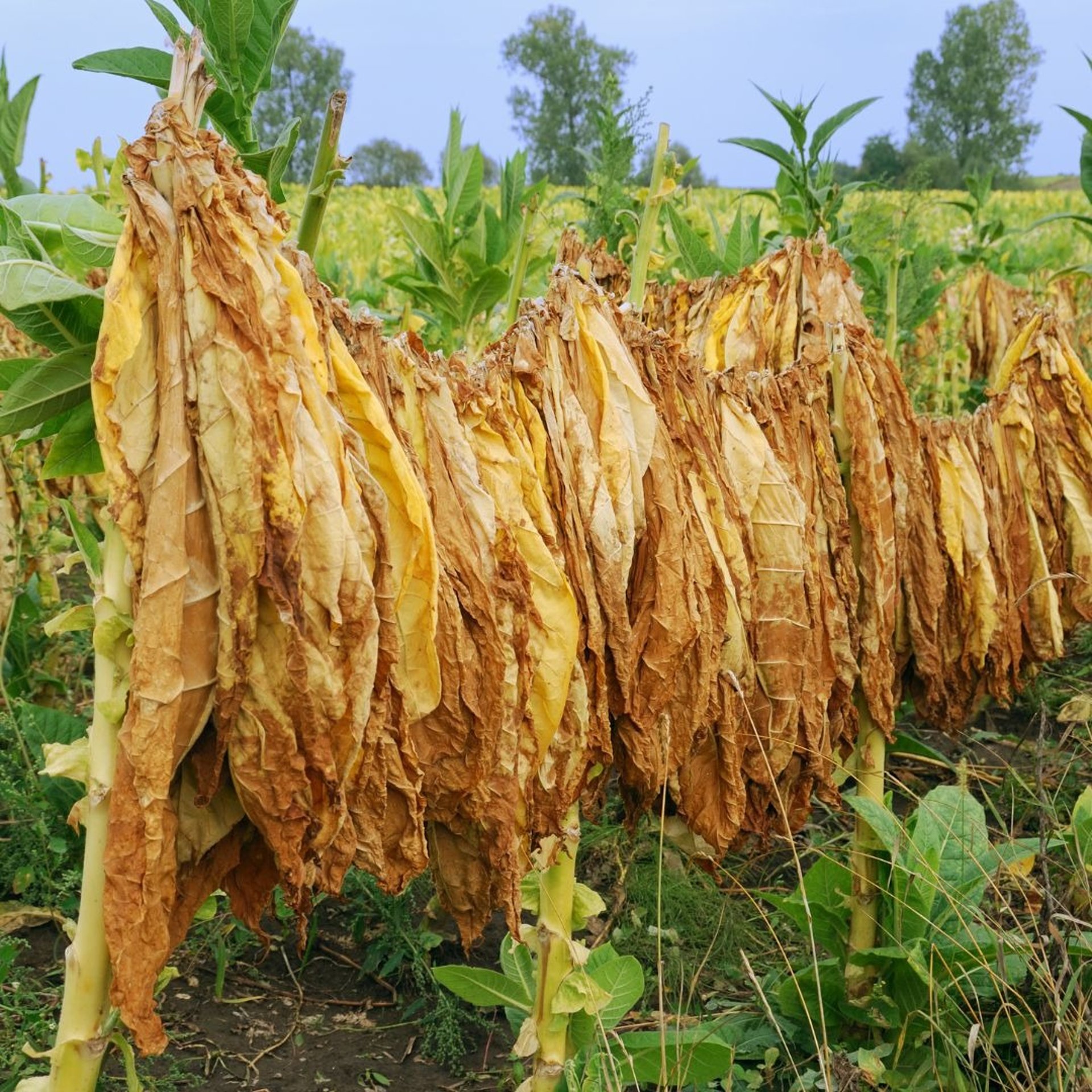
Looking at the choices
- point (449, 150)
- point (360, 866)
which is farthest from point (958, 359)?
point (360, 866)

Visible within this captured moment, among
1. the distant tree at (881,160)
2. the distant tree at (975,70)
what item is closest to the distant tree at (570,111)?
the distant tree at (881,160)

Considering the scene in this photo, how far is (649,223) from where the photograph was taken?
1987mm

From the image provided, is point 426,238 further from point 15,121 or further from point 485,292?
point 15,121

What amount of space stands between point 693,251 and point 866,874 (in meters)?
1.58

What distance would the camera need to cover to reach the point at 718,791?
1997 millimetres

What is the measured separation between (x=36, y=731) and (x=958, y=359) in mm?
3853

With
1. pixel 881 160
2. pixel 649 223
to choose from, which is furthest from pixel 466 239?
pixel 881 160

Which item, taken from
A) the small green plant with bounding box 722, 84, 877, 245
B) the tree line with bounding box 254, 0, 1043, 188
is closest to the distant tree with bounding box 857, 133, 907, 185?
the tree line with bounding box 254, 0, 1043, 188

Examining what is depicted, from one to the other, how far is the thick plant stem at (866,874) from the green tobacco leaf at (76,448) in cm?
151

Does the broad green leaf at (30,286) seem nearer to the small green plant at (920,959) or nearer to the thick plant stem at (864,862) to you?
the thick plant stem at (864,862)

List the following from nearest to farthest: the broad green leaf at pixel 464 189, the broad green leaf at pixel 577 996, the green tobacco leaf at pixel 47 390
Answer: the green tobacco leaf at pixel 47 390
the broad green leaf at pixel 577 996
the broad green leaf at pixel 464 189

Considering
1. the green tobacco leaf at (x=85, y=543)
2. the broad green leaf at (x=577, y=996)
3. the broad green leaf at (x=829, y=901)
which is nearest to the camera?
the green tobacco leaf at (x=85, y=543)

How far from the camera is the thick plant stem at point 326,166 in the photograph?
4.58ft

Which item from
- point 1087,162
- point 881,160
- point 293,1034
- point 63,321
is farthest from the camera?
point 881,160
